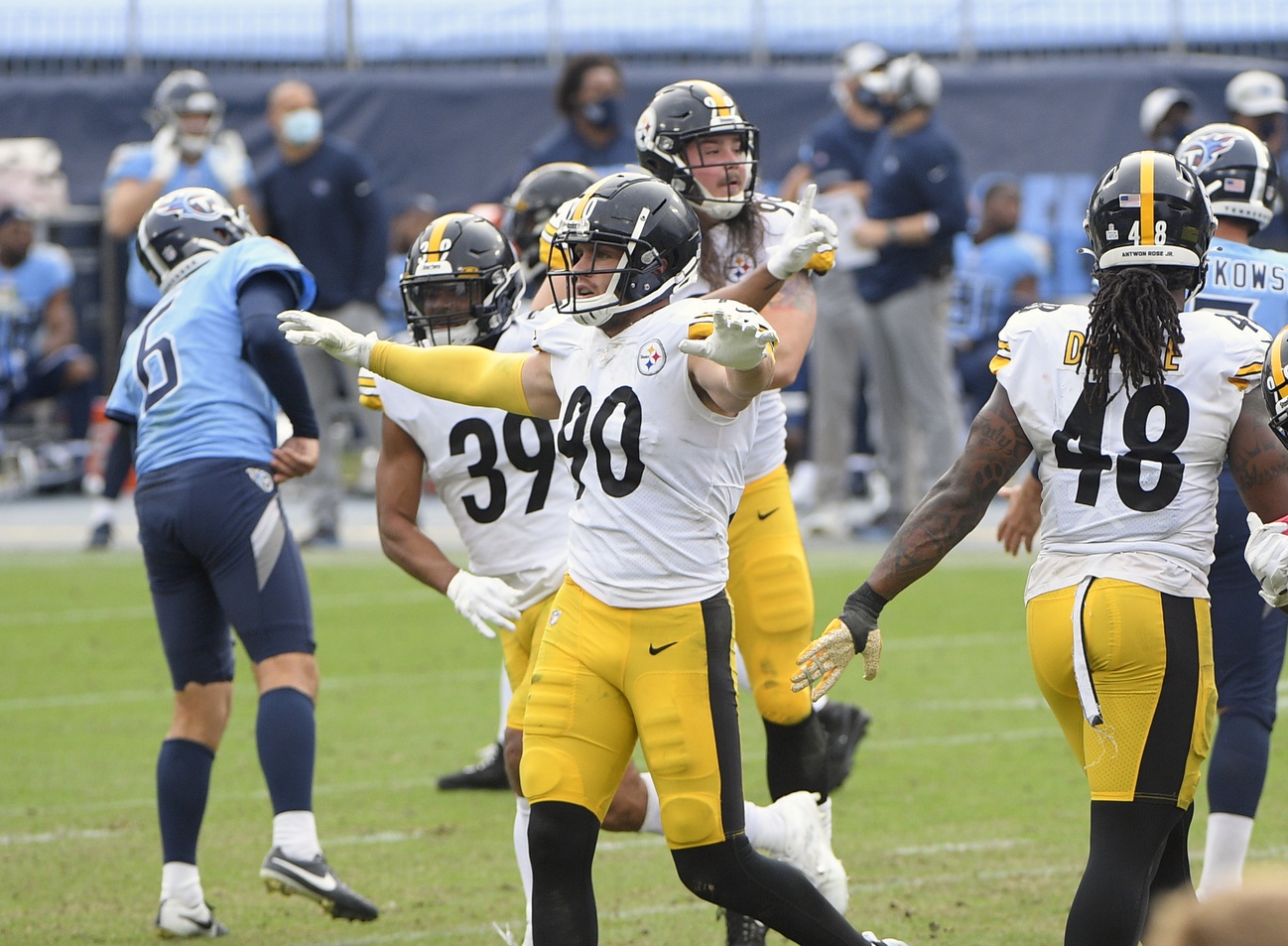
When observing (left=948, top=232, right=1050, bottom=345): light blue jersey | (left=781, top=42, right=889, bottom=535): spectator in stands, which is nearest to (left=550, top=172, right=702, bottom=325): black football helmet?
(left=781, top=42, right=889, bottom=535): spectator in stands

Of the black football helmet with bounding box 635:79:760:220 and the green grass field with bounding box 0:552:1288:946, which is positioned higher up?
the black football helmet with bounding box 635:79:760:220

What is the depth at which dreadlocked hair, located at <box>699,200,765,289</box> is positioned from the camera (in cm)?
508

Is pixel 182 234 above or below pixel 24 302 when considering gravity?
above

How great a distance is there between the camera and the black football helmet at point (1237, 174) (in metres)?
4.80

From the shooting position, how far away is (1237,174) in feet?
15.8

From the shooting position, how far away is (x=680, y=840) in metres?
Result: 3.94

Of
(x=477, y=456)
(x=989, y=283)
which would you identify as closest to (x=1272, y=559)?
(x=477, y=456)

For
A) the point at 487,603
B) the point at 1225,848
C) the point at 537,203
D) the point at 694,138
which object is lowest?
the point at 1225,848

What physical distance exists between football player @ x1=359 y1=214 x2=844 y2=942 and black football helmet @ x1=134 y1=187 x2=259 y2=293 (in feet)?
3.19

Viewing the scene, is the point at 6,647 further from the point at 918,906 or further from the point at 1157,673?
the point at 1157,673

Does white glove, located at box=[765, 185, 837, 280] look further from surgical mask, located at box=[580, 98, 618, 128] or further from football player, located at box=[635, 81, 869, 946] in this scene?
surgical mask, located at box=[580, 98, 618, 128]

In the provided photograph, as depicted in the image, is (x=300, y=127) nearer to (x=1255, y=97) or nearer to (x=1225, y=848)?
(x=1255, y=97)

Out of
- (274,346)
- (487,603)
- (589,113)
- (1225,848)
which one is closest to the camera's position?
(487,603)

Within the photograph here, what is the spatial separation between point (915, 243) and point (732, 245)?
575 cm
